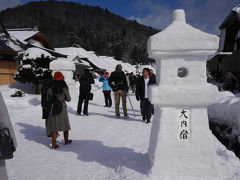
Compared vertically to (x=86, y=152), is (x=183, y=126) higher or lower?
higher

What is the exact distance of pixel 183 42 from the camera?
3.62 m

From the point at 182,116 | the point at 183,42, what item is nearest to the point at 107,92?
the point at 182,116

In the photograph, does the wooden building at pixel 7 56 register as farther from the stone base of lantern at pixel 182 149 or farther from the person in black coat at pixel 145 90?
the stone base of lantern at pixel 182 149

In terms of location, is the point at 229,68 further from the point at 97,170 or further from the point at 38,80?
the point at 97,170

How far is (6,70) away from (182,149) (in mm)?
17413

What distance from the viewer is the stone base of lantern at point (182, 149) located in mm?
3748

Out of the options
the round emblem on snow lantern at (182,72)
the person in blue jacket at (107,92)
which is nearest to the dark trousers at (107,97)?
the person in blue jacket at (107,92)

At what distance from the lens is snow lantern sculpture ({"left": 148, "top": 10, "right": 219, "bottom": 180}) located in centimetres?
369

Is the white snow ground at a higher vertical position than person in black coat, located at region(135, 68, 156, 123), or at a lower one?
lower

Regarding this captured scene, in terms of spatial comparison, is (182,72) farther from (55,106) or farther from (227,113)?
(55,106)

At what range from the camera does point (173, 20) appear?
3.86 metres

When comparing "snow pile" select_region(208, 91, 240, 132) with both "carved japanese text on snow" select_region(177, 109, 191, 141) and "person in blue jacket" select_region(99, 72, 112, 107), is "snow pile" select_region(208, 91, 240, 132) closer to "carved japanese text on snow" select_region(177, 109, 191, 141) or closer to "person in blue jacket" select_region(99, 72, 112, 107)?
"carved japanese text on snow" select_region(177, 109, 191, 141)

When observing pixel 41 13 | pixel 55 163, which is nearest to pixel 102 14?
pixel 41 13

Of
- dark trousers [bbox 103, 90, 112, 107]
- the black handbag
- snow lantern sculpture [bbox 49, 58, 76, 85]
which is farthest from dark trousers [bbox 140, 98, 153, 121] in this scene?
the black handbag
